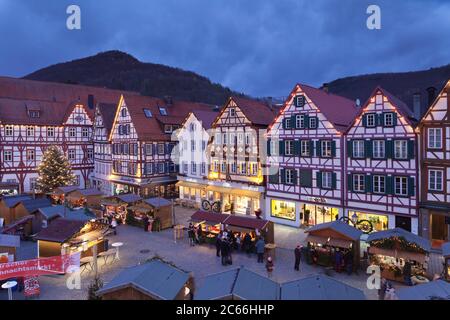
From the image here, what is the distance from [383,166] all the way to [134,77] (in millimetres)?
103269

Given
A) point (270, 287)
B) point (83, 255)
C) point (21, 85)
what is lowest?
point (83, 255)

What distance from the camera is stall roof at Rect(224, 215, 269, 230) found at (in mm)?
18812

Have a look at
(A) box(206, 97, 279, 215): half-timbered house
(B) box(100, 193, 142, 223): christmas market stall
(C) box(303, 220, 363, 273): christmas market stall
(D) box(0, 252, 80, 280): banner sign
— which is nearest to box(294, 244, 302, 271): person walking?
(C) box(303, 220, 363, 273): christmas market stall

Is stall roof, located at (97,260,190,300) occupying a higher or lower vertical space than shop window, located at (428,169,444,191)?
lower

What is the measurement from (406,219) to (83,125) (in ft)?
126

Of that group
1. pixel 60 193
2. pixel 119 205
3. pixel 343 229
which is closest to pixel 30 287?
pixel 119 205

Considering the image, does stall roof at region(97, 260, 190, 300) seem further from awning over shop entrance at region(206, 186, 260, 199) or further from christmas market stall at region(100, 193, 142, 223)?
awning over shop entrance at region(206, 186, 260, 199)

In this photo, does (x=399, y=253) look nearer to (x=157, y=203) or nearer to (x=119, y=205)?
(x=157, y=203)

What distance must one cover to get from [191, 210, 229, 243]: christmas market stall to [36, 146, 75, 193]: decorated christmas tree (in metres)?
18.8

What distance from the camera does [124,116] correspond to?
115 ft

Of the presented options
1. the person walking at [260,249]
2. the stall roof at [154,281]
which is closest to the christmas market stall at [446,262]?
the person walking at [260,249]

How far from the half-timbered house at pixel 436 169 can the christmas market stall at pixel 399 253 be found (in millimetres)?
5375
